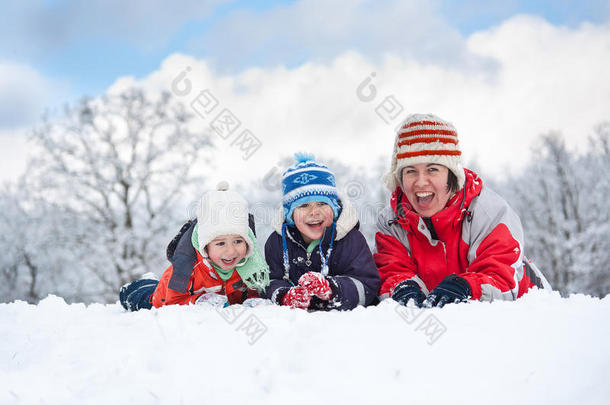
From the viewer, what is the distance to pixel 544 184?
20.1 meters

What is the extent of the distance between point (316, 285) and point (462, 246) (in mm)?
1225

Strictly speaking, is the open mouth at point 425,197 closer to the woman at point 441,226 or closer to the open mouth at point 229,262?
the woman at point 441,226

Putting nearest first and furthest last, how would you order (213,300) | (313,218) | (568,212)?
(313,218) < (213,300) < (568,212)

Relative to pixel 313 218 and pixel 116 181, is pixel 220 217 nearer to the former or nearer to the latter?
pixel 313 218

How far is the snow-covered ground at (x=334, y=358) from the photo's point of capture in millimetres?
1771

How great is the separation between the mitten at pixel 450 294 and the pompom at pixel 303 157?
5.17 ft

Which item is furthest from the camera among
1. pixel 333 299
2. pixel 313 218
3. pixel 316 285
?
pixel 313 218

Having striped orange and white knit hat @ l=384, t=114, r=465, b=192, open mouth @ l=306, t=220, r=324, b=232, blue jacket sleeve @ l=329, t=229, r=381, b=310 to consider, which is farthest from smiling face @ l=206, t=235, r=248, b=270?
striped orange and white knit hat @ l=384, t=114, r=465, b=192

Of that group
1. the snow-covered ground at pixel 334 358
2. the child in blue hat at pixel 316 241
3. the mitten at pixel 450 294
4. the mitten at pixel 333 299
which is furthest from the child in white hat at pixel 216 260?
the mitten at pixel 450 294

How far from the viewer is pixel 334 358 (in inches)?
77.5

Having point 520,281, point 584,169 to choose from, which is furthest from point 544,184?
point 520,281

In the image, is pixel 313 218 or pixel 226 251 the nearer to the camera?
pixel 313 218

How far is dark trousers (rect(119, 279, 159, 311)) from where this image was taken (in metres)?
4.08

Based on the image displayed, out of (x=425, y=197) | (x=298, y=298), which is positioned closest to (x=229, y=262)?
(x=298, y=298)
